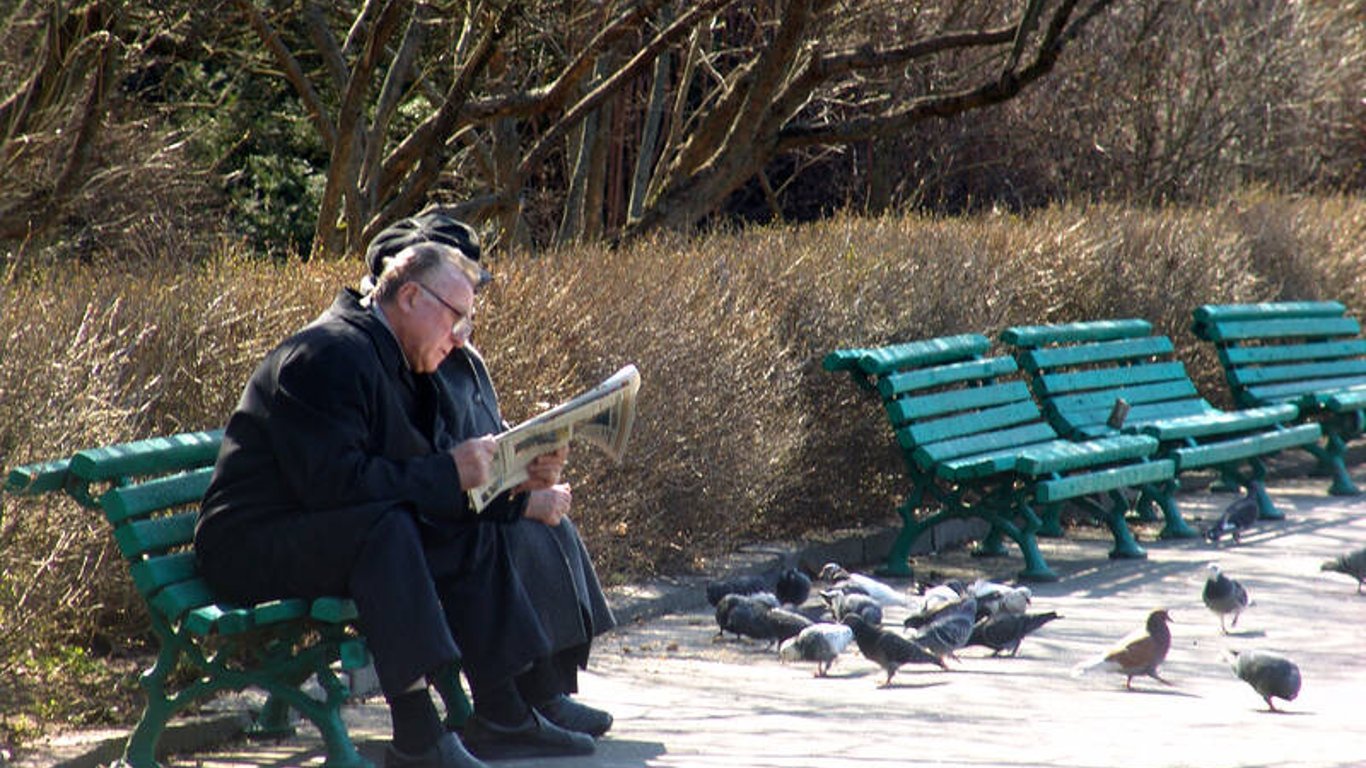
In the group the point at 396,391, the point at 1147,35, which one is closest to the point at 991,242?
the point at 396,391

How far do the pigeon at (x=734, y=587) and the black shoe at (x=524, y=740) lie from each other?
78.8 inches

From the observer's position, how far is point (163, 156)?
39.1 ft

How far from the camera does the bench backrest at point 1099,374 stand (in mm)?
9750

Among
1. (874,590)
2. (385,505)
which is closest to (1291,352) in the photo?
(874,590)

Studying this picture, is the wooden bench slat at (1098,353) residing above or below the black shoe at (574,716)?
below

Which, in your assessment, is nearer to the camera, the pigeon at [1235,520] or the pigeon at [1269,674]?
the pigeon at [1269,674]

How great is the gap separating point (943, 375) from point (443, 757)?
14.7 ft

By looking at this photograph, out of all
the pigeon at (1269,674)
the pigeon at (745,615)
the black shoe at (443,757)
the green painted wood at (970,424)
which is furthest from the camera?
the green painted wood at (970,424)

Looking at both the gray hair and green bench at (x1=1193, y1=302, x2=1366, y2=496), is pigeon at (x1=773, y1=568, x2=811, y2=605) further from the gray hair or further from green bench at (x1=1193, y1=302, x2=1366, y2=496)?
green bench at (x1=1193, y1=302, x2=1366, y2=496)

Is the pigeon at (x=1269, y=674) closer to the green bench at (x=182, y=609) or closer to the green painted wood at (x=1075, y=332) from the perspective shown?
the green bench at (x=182, y=609)

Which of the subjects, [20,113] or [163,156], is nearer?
[20,113]

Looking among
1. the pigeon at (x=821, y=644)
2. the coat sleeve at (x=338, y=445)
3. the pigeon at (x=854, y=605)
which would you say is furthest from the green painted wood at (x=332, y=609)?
the pigeon at (x=854, y=605)

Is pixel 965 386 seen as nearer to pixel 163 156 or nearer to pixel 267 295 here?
pixel 267 295

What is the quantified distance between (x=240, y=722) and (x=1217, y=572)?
3.81 metres
